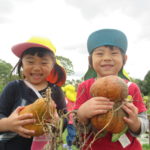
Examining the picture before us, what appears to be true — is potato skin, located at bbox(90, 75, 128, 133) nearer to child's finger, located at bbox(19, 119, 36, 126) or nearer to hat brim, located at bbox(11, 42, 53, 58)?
child's finger, located at bbox(19, 119, 36, 126)

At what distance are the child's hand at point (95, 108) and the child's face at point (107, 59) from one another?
20.4 inches

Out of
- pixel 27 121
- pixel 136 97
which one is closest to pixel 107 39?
pixel 136 97

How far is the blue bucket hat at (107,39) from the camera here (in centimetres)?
188

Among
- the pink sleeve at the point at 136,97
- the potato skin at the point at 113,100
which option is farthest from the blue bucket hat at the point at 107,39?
the potato skin at the point at 113,100

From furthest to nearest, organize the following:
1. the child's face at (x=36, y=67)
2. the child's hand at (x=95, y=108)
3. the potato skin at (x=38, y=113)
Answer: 1. the child's face at (x=36, y=67)
2. the potato skin at (x=38, y=113)
3. the child's hand at (x=95, y=108)

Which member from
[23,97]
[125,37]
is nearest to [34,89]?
[23,97]

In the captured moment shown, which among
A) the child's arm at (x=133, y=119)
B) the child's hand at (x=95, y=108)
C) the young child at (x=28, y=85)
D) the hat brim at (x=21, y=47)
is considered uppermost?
the hat brim at (x=21, y=47)

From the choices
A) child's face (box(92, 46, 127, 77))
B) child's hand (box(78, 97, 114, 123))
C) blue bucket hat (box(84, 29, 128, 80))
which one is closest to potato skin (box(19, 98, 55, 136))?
child's hand (box(78, 97, 114, 123))

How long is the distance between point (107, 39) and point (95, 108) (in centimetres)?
76

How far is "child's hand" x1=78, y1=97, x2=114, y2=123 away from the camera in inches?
50.6

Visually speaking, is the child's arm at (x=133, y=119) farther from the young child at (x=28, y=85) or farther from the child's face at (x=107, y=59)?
the young child at (x=28, y=85)

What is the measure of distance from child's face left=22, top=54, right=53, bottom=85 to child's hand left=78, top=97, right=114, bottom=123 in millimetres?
764

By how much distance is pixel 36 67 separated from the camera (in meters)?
2.04

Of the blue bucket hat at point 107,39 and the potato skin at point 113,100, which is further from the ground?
the blue bucket hat at point 107,39
